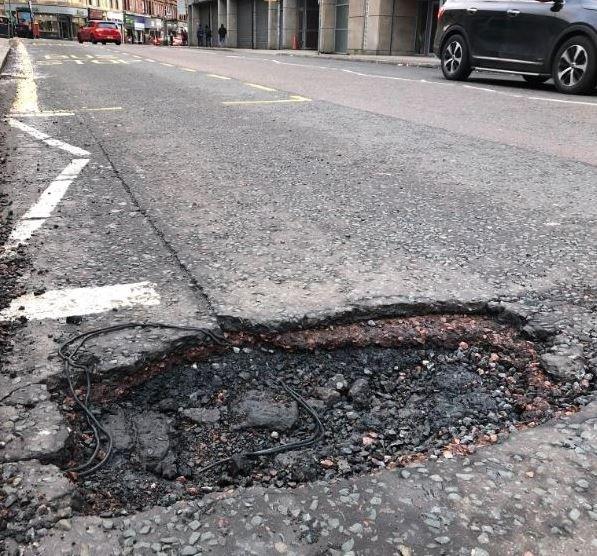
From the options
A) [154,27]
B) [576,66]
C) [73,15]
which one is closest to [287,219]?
[576,66]

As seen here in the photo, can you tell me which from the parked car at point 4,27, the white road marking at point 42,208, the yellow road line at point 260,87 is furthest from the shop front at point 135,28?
the white road marking at point 42,208

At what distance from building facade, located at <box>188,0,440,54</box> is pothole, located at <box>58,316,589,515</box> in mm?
25835

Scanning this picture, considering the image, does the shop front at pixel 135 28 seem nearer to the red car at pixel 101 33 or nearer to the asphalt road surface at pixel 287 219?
the red car at pixel 101 33

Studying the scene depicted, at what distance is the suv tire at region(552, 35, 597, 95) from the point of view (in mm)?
9891

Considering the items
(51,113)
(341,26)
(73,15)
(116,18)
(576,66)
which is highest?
(341,26)

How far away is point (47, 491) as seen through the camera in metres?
1.47

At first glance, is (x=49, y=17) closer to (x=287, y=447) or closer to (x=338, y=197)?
(x=338, y=197)

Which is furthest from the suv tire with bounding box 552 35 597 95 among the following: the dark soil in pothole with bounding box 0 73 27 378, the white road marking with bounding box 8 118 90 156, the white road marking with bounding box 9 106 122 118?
the dark soil in pothole with bounding box 0 73 27 378

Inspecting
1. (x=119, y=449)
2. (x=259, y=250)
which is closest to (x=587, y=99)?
(x=259, y=250)

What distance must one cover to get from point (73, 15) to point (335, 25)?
2113 inches

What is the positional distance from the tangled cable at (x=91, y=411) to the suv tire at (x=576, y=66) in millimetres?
9910

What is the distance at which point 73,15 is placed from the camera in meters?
73.0

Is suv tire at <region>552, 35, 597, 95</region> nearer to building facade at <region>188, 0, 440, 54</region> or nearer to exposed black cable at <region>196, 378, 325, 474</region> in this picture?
exposed black cable at <region>196, 378, 325, 474</region>

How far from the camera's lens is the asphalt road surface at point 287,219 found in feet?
8.14
